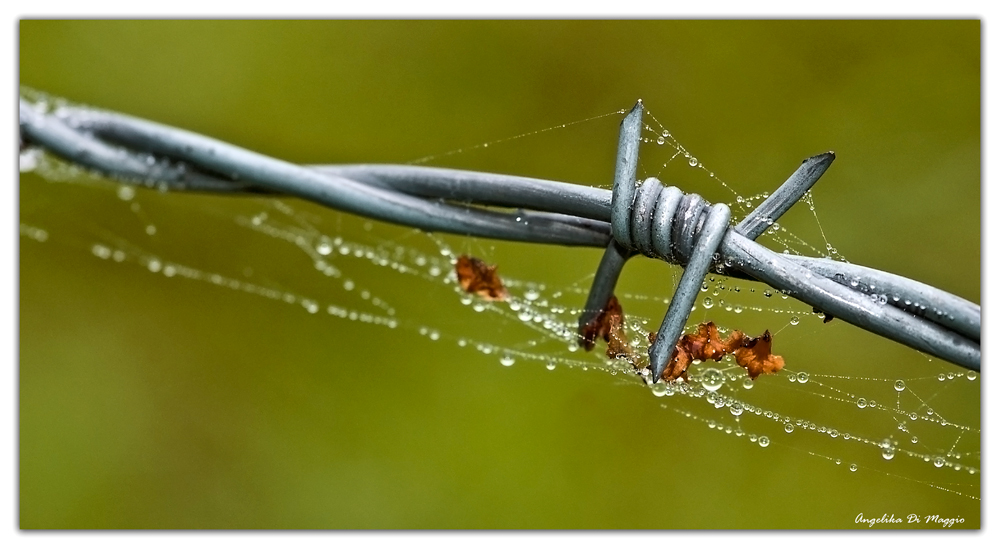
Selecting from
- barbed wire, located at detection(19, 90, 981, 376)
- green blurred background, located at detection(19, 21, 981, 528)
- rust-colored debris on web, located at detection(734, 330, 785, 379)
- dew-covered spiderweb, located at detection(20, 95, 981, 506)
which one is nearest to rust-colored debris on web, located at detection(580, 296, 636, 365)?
barbed wire, located at detection(19, 90, 981, 376)

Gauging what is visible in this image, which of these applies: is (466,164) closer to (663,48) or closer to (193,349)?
(663,48)

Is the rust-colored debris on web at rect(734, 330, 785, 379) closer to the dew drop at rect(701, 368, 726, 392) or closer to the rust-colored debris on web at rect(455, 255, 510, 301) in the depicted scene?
the dew drop at rect(701, 368, 726, 392)

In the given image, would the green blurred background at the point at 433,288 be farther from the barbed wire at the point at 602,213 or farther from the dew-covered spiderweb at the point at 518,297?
the barbed wire at the point at 602,213

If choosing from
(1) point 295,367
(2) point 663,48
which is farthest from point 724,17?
(1) point 295,367

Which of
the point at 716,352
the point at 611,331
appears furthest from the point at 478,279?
the point at 716,352

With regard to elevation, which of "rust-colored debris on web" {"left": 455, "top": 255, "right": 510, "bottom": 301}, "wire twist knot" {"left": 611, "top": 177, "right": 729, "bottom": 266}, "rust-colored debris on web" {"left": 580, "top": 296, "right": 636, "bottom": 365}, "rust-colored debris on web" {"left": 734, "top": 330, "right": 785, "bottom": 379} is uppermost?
"wire twist knot" {"left": 611, "top": 177, "right": 729, "bottom": 266}

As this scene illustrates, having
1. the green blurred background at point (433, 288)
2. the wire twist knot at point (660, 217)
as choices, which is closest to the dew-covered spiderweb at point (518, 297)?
the green blurred background at point (433, 288)
